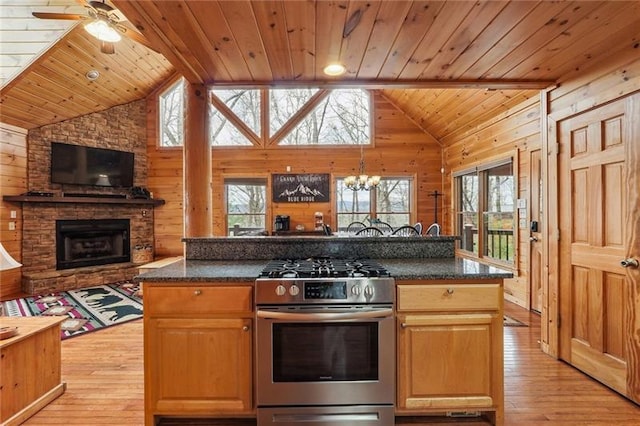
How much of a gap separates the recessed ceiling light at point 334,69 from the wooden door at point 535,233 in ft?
9.58

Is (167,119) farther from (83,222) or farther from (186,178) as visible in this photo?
(186,178)

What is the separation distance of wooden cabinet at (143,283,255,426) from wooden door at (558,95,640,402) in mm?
2463

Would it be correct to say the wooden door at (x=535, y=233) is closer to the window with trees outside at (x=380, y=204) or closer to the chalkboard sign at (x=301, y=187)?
the window with trees outside at (x=380, y=204)

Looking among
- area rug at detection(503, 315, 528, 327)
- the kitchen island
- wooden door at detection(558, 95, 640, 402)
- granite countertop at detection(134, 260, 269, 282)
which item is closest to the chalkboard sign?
area rug at detection(503, 315, 528, 327)

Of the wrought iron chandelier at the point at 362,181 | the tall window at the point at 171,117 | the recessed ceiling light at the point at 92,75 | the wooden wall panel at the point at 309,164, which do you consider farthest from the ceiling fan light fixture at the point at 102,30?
the tall window at the point at 171,117

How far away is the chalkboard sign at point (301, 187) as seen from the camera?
23.7 ft

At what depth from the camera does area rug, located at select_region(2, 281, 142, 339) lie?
12.2ft

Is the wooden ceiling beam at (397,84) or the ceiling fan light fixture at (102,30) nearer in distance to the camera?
the wooden ceiling beam at (397,84)

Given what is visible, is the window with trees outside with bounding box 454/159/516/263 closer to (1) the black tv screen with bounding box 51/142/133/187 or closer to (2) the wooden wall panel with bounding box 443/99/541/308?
(2) the wooden wall panel with bounding box 443/99/541/308

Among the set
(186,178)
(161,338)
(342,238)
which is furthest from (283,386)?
(186,178)

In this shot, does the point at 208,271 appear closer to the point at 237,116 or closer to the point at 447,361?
the point at 447,361

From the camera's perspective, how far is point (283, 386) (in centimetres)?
186

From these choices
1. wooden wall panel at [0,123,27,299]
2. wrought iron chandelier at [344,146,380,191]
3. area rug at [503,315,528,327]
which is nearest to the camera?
area rug at [503,315,528,327]

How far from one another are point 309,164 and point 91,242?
14.8 feet
